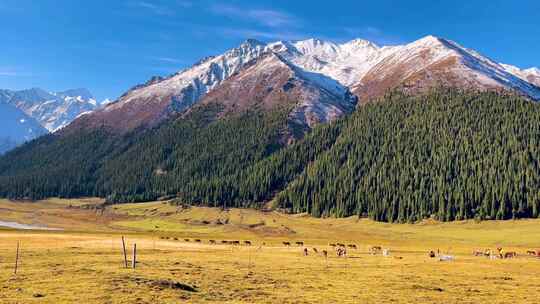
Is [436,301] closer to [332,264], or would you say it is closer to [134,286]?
[134,286]

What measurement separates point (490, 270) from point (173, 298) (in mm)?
50461

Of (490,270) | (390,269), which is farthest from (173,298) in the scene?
(490,270)

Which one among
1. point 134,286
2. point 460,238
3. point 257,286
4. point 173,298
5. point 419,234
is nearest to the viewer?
point 173,298

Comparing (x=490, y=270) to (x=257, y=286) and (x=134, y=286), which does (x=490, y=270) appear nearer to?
(x=257, y=286)

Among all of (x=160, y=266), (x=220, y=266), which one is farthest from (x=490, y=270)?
(x=160, y=266)

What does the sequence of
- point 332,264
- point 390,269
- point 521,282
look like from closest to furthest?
1. point 521,282
2. point 390,269
3. point 332,264

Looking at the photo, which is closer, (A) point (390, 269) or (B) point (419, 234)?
(A) point (390, 269)

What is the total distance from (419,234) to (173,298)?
152m

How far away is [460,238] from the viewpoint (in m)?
163

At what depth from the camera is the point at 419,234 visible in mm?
177750

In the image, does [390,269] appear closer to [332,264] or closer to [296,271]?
[332,264]

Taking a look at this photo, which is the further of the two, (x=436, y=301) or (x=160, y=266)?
(x=160, y=266)

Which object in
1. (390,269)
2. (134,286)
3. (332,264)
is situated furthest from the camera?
(332,264)

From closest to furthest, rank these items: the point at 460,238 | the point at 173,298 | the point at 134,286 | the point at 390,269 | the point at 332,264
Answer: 1. the point at 173,298
2. the point at 134,286
3. the point at 390,269
4. the point at 332,264
5. the point at 460,238
